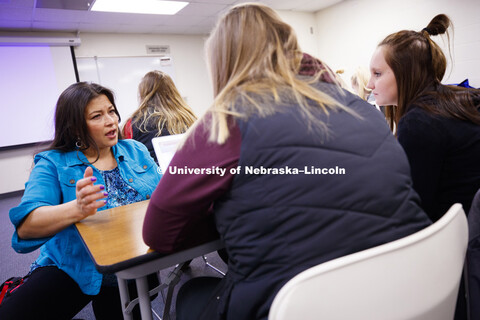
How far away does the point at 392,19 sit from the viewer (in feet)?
17.0

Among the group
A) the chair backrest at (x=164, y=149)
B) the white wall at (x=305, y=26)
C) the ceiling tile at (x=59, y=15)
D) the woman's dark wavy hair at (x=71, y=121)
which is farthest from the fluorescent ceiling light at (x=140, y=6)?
the chair backrest at (x=164, y=149)

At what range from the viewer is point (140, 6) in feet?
14.9

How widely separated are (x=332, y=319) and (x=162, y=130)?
1897 mm

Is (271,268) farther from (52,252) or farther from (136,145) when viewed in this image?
(136,145)

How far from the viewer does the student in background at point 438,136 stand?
3.56 ft

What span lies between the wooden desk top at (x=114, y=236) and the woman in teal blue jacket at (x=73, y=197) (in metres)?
0.06

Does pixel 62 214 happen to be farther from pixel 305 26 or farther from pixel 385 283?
pixel 305 26

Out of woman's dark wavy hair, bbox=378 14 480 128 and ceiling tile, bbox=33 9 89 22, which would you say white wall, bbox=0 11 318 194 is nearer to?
ceiling tile, bbox=33 9 89 22

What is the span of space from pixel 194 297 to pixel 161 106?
67.9 inches

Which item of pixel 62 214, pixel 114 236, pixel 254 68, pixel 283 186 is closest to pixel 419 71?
pixel 254 68

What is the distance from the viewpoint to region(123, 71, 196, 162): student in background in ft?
7.39

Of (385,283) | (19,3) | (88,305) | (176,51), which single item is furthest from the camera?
(176,51)

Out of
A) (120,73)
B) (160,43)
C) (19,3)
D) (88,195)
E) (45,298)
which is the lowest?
(45,298)

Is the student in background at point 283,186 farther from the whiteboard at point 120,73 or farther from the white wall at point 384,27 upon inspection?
the whiteboard at point 120,73
